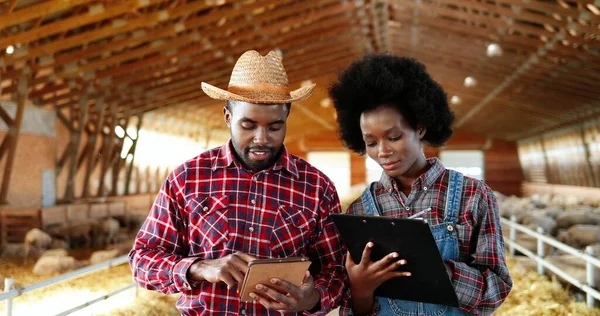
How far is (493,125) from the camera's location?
27.6m

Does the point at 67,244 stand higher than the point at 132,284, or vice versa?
the point at 132,284

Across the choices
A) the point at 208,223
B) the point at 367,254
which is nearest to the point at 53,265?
the point at 208,223

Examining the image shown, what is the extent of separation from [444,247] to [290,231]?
0.50 m

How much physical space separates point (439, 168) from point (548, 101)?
1715 centimetres

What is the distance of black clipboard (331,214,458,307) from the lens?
5.97 ft

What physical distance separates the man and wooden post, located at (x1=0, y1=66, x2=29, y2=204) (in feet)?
29.8

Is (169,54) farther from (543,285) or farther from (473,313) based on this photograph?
(473,313)

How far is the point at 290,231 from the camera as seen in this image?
2090mm

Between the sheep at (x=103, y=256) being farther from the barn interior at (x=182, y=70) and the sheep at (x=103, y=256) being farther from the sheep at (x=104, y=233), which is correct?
the sheep at (x=104, y=233)

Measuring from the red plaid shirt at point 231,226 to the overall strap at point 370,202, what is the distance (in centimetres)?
16

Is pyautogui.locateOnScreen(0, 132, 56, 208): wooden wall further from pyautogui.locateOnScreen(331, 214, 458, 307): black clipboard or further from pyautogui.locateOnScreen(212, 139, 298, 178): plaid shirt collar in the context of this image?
pyautogui.locateOnScreen(331, 214, 458, 307): black clipboard

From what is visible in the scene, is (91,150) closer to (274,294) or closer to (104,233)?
(104,233)

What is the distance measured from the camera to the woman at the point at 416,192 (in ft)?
6.70

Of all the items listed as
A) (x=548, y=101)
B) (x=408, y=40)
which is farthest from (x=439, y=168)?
(x=548, y=101)
